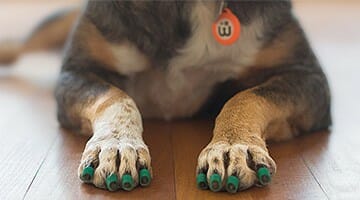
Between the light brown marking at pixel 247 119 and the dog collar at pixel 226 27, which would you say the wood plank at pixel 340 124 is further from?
the dog collar at pixel 226 27

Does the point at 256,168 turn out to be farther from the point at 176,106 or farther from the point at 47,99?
the point at 47,99

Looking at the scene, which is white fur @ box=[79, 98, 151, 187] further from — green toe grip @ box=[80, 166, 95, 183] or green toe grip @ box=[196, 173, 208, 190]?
green toe grip @ box=[196, 173, 208, 190]

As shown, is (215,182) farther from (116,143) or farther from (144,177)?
(116,143)

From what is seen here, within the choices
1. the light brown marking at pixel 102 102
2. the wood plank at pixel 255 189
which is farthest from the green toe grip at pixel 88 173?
the light brown marking at pixel 102 102

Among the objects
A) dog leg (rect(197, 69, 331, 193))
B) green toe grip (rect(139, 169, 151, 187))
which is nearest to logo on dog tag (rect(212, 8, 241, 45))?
dog leg (rect(197, 69, 331, 193))

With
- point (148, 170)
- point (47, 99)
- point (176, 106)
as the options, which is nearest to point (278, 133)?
point (176, 106)

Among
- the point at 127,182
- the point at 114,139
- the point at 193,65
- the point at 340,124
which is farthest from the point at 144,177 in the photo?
the point at 340,124

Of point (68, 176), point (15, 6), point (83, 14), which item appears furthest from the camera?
point (15, 6)
